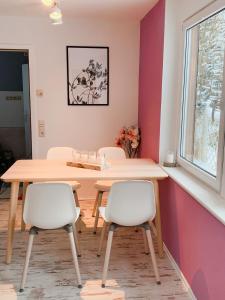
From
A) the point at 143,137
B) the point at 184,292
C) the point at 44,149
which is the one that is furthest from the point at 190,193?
the point at 44,149

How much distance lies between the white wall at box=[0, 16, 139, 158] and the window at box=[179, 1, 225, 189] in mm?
1324

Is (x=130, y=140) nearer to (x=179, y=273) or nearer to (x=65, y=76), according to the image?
(x=65, y=76)

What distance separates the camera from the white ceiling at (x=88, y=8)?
3035 millimetres

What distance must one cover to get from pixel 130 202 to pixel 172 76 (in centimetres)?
132

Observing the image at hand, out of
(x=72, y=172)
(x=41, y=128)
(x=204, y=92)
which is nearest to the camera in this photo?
(x=204, y=92)

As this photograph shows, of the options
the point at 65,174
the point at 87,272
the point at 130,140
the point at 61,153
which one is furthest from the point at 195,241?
the point at 130,140

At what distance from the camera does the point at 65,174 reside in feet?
8.36

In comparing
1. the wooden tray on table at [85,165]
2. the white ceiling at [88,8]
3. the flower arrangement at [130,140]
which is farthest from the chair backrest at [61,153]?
the white ceiling at [88,8]

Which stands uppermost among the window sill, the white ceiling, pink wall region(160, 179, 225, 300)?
the white ceiling

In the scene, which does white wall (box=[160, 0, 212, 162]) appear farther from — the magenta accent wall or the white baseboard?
the white baseboard

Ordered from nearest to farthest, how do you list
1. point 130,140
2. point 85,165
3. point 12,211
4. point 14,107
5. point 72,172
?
1. point 12,211
2. point 72,172
3. point 85,165
4. point 130,140
5. point 14,107

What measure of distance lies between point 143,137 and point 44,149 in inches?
50.3

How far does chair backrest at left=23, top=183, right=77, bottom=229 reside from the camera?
210 centimetres

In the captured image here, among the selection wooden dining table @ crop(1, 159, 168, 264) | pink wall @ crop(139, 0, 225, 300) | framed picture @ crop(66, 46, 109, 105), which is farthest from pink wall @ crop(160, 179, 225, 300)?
framed picture @ crop(66, 46, 109, 105)
